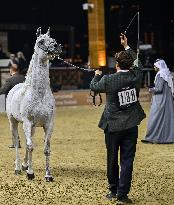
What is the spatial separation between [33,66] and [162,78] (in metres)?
4.08

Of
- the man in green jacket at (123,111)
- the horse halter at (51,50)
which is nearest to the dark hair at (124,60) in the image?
the man in green jacket at (123,111)

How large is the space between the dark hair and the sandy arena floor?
1.66 meters

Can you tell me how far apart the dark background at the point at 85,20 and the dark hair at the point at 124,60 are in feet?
68.2

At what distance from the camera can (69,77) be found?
22719 mm

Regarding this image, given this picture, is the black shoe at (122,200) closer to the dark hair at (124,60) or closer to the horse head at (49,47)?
the dark hair at (124,60)

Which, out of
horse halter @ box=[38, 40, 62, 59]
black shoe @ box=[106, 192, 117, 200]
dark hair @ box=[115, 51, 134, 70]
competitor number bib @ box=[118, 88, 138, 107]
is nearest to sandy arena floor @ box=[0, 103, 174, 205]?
black shoe @ box=[106, 192, 117, 200]

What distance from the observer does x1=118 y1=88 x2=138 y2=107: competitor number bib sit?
6.74m

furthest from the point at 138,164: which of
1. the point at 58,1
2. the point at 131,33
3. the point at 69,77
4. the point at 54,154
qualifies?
the point at 58,1

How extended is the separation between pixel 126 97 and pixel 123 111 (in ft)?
0.57

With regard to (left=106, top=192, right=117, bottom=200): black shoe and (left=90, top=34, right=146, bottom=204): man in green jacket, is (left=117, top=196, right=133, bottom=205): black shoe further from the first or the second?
(left=106, top=192, right=117, bottom=200): black shoe

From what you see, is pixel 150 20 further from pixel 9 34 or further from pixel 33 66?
pixel 33 66

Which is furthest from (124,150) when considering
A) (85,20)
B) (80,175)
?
(85,20)

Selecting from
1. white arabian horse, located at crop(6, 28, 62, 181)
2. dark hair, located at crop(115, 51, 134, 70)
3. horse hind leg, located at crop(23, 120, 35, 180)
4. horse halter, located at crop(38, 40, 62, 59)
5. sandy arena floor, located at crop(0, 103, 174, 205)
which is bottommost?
sandy arena floor, located at crop(0, 103, 174, 205)

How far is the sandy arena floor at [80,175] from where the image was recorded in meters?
7.18
